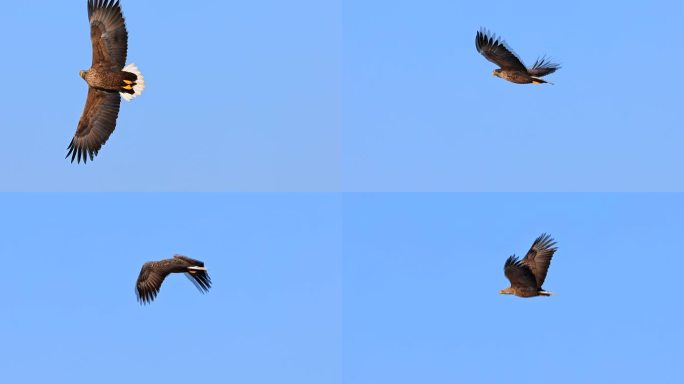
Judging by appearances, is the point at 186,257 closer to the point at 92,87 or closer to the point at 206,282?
the point at 206,282

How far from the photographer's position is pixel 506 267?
2123 centimetres

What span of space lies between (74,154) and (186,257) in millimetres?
2895

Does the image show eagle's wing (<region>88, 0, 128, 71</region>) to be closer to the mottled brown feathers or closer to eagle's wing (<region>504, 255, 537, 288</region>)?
the mottled brown feathers

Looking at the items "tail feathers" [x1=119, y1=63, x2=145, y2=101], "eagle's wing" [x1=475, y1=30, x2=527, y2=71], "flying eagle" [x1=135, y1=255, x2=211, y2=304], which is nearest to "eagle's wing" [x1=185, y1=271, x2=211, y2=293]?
"flying eagle" [x1=135, y1=255, x2=211, y2=304]

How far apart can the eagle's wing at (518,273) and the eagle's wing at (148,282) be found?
525 cm

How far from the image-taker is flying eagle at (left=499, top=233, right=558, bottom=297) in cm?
2127

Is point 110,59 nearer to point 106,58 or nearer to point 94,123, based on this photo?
point 106,58

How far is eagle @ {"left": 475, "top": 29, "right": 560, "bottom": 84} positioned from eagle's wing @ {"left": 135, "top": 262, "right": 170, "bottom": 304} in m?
6.47

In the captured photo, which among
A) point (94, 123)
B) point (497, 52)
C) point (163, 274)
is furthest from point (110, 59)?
point (497, 52)

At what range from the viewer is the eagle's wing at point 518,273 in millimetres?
21188

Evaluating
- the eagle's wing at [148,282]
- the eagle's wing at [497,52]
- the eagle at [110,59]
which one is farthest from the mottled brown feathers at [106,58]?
the eagle's wing at [497,52]

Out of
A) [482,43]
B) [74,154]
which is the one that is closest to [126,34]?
[74,154]

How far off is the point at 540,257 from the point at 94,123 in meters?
7.10

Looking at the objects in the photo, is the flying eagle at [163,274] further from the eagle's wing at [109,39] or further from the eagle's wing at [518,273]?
the eagle's wing at [518,273]
